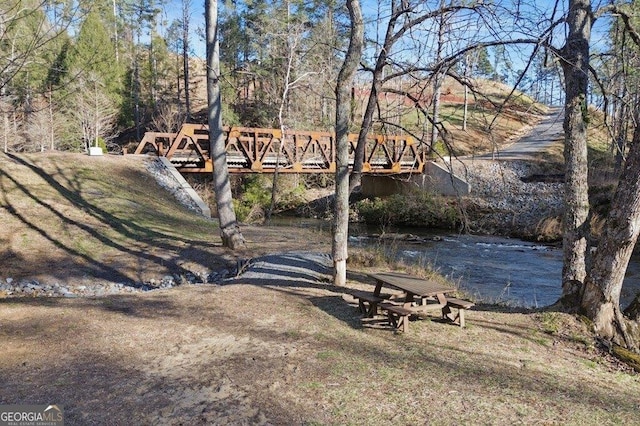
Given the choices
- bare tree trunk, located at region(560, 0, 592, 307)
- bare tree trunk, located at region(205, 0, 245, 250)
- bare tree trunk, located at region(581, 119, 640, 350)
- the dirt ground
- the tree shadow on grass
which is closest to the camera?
the dirt ground

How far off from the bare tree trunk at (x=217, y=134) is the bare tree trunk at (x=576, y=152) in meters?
5.79

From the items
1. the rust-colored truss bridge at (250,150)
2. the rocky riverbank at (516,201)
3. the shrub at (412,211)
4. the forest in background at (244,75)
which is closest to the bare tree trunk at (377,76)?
the forest in background at (244,75)

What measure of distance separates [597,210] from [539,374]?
13.5 metres

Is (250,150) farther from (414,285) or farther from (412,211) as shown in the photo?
(414,285)

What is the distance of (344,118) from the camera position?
6160 mm

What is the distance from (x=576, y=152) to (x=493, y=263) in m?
7.26

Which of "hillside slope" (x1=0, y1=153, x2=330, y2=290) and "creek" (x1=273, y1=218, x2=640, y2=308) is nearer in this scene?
"hillside slope" (x1=0, y1=153, x2=330, y2=290)

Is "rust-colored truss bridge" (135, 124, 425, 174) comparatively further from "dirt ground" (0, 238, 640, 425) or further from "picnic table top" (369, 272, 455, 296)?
"dirt ground" (0, 238, 640, 425)

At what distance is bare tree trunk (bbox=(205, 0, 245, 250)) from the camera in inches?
332

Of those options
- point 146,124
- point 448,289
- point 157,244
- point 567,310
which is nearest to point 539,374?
point 448,289

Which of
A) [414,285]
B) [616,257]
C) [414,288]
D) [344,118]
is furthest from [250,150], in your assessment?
[616,257]

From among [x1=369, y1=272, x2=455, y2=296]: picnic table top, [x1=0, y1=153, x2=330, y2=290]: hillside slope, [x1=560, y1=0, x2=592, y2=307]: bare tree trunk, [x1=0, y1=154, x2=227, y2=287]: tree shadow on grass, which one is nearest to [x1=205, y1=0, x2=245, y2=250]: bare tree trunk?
[x1=0, y1=153, x2=330, y2=290]: hillside slope

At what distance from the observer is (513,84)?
4.99 m

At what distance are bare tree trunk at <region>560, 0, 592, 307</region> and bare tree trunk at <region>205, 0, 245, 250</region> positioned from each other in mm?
5788
